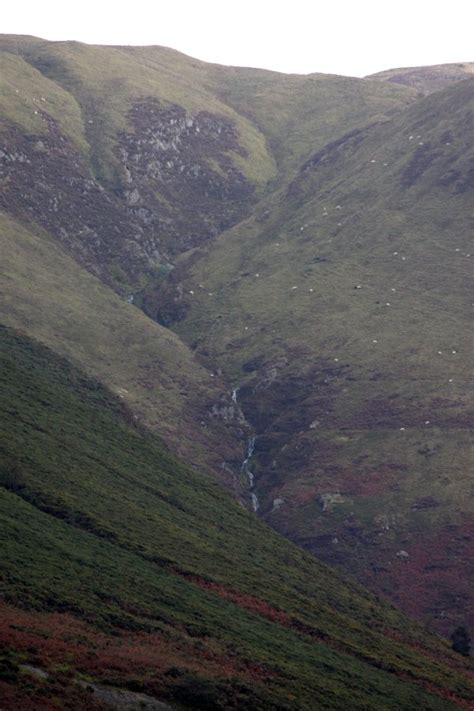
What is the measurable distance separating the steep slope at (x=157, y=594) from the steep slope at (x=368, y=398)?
840 inches

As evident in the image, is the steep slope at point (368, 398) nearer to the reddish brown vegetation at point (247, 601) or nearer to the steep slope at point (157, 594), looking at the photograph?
the steep slope at point (157, 594)

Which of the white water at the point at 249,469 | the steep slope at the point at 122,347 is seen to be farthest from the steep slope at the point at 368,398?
the steep slope at the point at 122,347

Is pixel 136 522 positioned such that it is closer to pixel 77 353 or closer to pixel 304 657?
pixel 304 657

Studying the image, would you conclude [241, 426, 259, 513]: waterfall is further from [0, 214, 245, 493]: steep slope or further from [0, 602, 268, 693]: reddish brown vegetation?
[0, 602, 268, 693]: reddish brown vegetation

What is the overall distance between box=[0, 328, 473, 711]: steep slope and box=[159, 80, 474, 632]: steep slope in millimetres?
21334

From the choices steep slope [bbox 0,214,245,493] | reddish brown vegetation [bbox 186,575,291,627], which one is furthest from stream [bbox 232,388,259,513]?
reddish brown vegetation [bbox 186,575,291,627]

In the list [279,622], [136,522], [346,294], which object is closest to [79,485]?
[136,522]

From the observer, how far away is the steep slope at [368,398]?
5098 inches

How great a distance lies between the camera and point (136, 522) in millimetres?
93250

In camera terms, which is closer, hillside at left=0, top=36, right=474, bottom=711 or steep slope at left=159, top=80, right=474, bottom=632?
hillside at left=0, top=36, right=474, bottom=711

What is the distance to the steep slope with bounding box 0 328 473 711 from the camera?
5566cm

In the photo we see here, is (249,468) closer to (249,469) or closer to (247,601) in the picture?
(249,469)

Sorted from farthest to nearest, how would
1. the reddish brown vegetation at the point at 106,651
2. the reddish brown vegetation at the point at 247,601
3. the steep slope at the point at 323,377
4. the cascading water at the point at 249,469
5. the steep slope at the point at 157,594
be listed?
the cascading water at the point at 249,469 < the steep slope at the point at 323,377 < the reddish brown vegetation at the point at 247,601 < the steep slope at the point at 157,594 < the reddish brown vegetation at the point at 106,651

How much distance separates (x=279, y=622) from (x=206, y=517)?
26146mm
